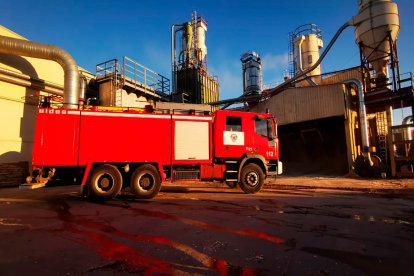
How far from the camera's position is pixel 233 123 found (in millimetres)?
11320

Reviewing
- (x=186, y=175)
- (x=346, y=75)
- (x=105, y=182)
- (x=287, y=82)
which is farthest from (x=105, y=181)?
(x=346, y=75)

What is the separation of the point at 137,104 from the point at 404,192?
61.6 feet

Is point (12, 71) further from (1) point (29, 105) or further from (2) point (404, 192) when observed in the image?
(2) point (404, 192)

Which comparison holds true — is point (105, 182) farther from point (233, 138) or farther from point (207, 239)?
point (207, 239)

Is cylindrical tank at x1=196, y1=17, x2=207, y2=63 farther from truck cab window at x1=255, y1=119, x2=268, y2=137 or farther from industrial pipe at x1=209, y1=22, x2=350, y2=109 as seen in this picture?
truck cab window at x1=255, y1=119, x2=268, y2=137

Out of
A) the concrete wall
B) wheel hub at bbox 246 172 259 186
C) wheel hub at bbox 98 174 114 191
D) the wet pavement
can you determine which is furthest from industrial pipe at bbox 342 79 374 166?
the concrete wall

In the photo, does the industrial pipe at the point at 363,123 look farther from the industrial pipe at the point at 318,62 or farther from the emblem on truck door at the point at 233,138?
the emblem on truck door at the point at 233,138

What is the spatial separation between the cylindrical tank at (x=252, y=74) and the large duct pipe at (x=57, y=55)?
19.1 m

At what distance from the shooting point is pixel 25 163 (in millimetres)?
16234

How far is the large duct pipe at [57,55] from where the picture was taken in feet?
49.8

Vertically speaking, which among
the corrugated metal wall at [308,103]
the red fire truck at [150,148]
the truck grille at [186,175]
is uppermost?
the corrugated metal wall at [308,103]

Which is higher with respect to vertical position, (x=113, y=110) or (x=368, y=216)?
(x=113, y=110)

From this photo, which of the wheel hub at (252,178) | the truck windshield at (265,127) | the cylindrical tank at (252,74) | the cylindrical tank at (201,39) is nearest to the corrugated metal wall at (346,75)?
the cylindrical tank at (252,74)

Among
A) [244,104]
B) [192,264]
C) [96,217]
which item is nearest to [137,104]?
[244,104]
